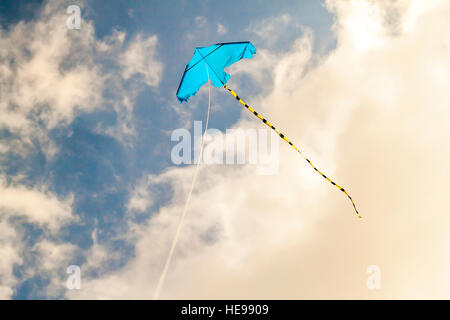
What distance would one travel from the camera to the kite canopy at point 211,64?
14055mm

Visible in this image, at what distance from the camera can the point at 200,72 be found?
50.6ft

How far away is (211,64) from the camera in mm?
14852

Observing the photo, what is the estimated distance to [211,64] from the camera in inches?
585

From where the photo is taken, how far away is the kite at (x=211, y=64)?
46.1ft

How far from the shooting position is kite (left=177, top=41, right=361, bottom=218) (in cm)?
1405

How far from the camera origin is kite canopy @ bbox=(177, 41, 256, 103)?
14.1m
